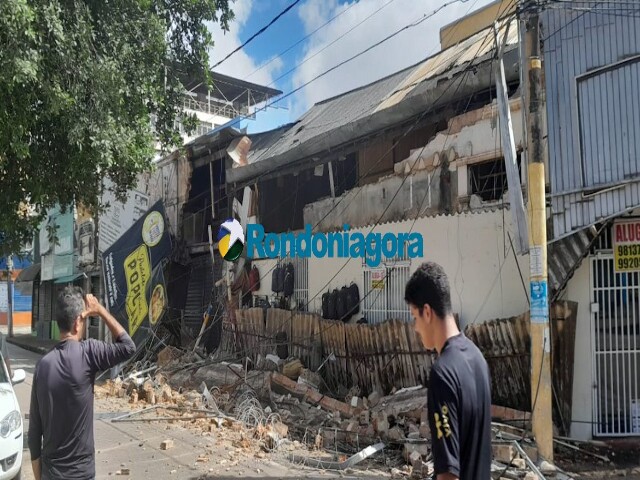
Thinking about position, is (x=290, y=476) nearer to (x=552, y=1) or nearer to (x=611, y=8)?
(x=552, y=1)

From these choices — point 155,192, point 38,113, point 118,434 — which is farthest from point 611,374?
point 155,192

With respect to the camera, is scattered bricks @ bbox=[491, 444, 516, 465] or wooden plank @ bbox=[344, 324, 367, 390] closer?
scattered bricks @ bbox=[491, 444, 516, 465]

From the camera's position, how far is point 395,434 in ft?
21.9

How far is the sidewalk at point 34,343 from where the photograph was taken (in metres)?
21.1

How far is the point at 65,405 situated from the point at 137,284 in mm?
11364

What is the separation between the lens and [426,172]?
899 cm

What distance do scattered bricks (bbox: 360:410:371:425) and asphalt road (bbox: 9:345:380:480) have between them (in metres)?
1.37

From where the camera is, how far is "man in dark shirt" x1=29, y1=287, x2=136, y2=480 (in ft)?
10.2

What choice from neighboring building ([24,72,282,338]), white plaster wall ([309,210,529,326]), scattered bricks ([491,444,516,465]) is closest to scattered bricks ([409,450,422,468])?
scattered bricks ([491,444,516,465])

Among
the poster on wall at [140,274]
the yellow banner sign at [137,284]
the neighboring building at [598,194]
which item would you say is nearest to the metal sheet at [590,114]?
the neighboring building at [598,194]

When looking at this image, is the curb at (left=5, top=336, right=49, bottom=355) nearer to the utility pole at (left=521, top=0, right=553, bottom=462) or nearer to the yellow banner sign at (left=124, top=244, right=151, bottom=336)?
the yellow banner sign at (left=124, top=244, right=151, bottom=336)

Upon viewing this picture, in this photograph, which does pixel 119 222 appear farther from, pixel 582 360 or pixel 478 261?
pixel 582 360

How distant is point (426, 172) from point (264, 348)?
194 inches

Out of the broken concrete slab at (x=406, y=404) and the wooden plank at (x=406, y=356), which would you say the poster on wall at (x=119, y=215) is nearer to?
the wooden plank at (x=406, y=356)
